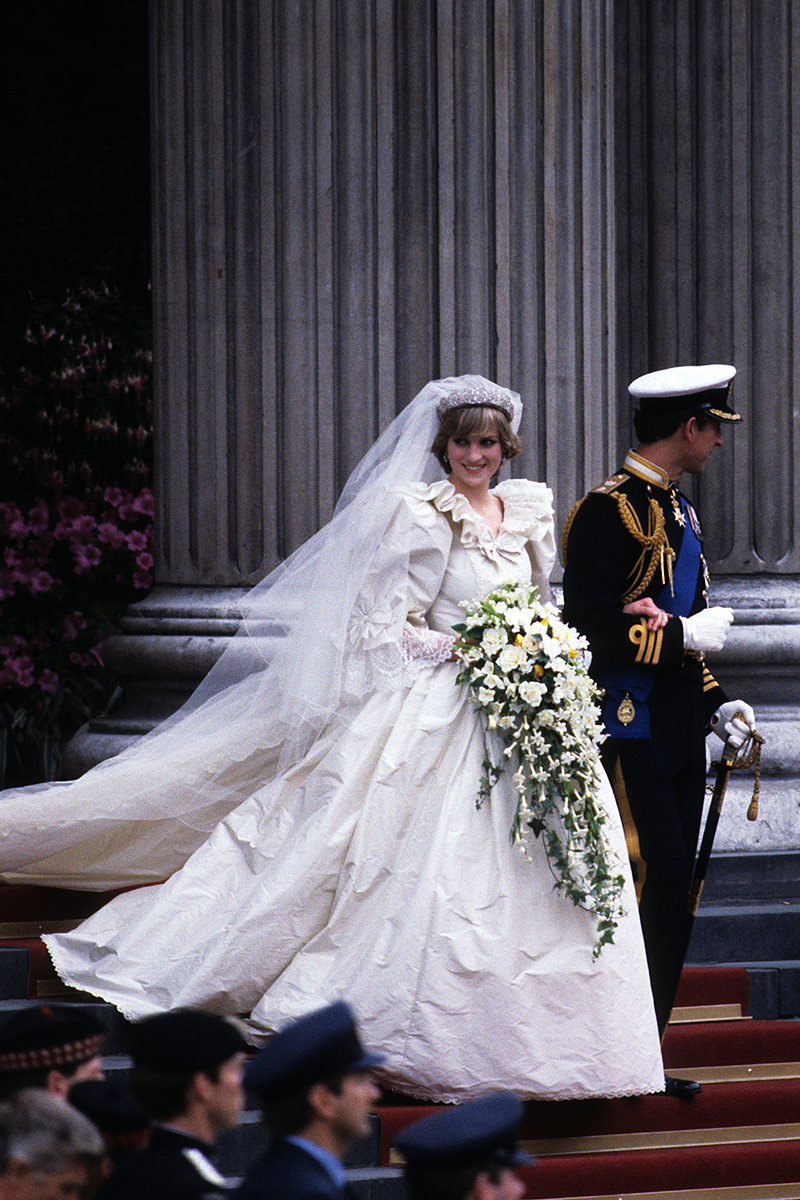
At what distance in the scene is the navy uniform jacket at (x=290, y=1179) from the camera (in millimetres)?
2154

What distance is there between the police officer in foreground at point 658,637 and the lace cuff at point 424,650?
1.23 ft

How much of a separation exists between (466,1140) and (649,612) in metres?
2.43

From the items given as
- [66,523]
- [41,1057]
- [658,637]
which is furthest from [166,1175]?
[66,523]

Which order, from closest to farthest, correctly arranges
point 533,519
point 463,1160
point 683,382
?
point 463,1160
point 683,382
point 533,519

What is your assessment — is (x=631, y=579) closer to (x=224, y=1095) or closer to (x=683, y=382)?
(x=683, y=382)

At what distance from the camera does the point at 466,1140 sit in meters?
2.14

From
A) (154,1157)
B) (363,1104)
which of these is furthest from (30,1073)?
(363,1104)

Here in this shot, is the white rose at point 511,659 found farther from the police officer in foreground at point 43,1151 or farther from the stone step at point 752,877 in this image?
the police officer in foreground at point 43,1151

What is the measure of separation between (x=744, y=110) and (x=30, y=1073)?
17.6 feet

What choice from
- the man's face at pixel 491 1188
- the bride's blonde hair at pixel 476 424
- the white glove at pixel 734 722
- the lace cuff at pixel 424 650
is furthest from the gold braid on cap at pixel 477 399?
the man's face at pixel 491 1188

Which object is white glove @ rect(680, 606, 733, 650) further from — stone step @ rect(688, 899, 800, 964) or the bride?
stone step @ rect(688, 899, 800, 964)

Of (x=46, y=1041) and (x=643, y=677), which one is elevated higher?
(x=643, y=677)

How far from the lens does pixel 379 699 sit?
183 inches

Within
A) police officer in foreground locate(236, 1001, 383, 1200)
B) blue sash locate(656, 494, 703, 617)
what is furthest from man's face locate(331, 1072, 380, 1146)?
blue sash locate(656, 494, 703, 617)
